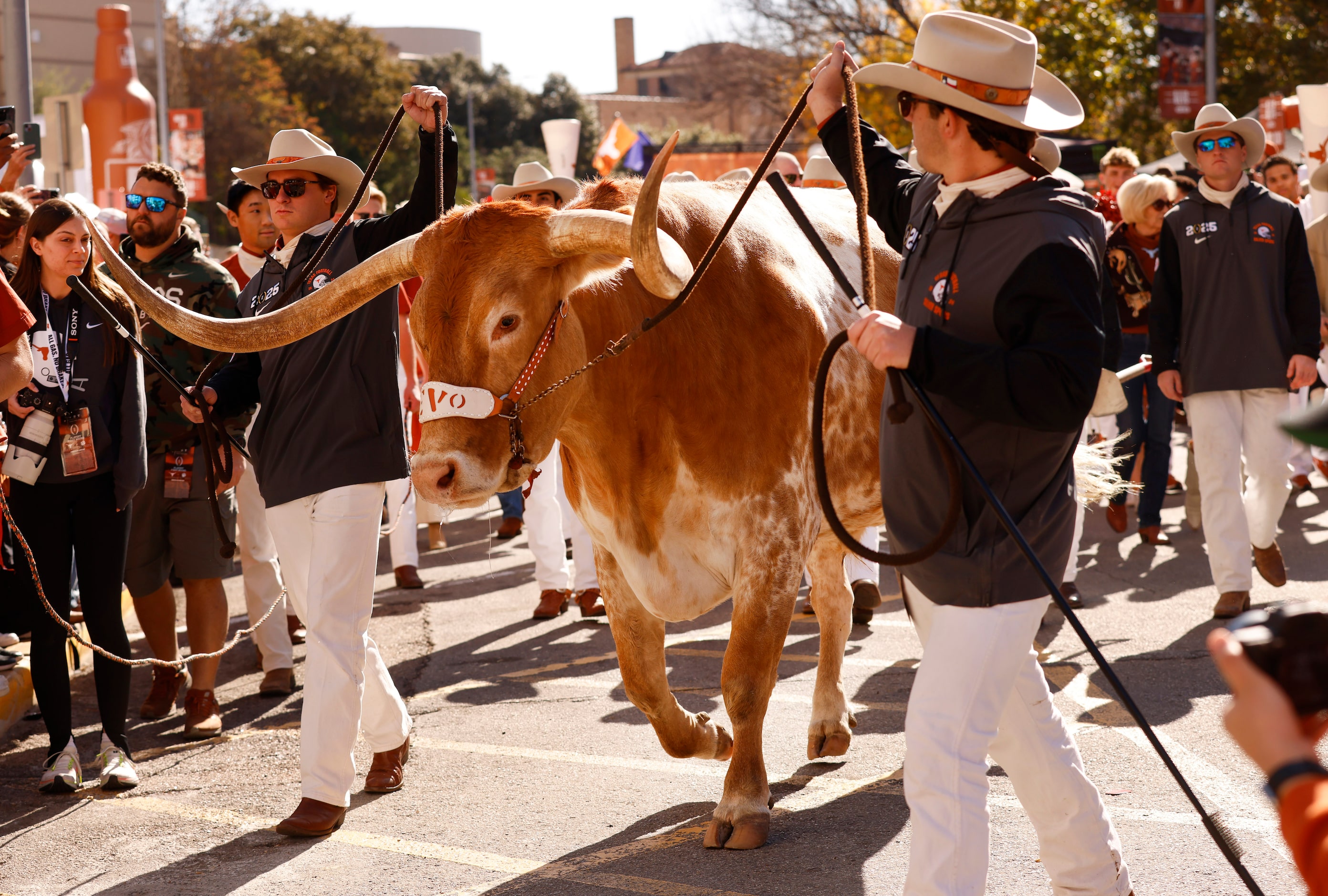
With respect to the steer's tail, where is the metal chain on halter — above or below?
below

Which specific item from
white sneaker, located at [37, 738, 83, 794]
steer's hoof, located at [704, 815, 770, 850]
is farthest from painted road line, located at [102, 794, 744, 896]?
white sneaker, located at [37, 738, 83, 794]

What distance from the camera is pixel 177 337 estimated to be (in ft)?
21.2

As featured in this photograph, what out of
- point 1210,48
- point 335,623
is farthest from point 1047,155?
point 1210,48

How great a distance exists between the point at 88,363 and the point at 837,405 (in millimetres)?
3086

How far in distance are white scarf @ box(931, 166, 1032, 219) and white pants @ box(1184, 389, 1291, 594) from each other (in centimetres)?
432

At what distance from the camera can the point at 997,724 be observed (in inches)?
121

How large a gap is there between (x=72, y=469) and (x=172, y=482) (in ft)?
3.31

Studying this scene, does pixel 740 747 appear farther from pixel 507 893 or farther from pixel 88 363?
pixel 88 363

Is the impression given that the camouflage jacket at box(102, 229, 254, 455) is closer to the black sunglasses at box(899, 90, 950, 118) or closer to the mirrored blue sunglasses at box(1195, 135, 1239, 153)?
the black sunglasses at box(899, 90, 950, 118)

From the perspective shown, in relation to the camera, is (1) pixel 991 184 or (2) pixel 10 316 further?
(2) pixel 10 316

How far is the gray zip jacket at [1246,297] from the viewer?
6898mm

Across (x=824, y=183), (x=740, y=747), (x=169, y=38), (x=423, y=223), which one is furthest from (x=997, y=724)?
(x=169, y=38)

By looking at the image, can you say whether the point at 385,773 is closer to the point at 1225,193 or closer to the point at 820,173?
the point at 1225,193

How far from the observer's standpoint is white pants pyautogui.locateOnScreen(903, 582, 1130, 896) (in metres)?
2.96
